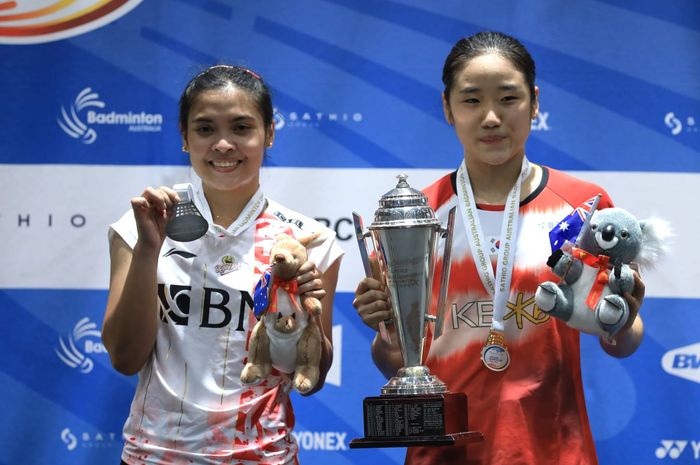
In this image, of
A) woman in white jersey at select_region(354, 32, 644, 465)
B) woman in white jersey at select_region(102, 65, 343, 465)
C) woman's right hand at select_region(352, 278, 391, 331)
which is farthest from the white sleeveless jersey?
woman in white jersey at select_region(354, 32, 644, 465)

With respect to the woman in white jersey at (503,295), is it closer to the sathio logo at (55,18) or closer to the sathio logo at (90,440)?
the sathio logo at (90,440)

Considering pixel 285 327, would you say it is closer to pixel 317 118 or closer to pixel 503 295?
pixel 503 295

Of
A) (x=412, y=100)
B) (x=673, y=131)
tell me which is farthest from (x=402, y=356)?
(x=673, y=131)

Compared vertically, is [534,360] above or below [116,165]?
below

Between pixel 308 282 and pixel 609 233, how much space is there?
607mm

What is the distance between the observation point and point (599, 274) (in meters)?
2.12

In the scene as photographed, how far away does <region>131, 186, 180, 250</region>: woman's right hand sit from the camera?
219cm

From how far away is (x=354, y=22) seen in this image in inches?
132

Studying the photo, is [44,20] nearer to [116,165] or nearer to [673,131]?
[116,165]

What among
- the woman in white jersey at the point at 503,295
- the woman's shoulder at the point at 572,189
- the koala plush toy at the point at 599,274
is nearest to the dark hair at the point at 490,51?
the woman in white jersey at the point at 503,295

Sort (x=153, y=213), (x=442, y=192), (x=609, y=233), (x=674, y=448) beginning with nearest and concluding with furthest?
(x=609, y=233), (x=153, y=213), (x=442, y=192), (x=674, y=448)

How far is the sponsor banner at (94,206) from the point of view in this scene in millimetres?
3311

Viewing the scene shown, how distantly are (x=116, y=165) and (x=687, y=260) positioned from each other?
5.81 feet

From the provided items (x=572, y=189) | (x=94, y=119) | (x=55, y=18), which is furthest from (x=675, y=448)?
(x=55, y=18)
